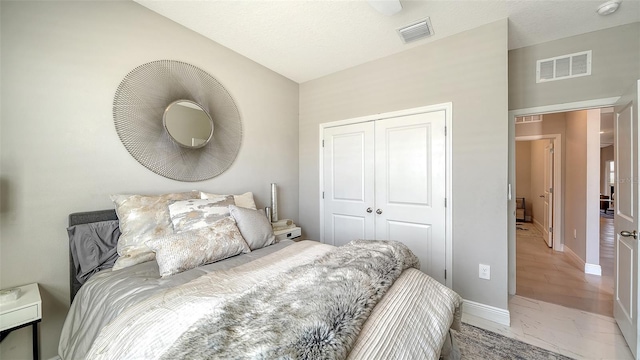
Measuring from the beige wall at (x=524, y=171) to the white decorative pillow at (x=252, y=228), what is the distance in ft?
25.3

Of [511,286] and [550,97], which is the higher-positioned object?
[550,97]

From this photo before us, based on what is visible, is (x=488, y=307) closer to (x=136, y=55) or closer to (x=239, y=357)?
(x=239, y=357)

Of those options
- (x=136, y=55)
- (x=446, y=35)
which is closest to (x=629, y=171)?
(x=446, y=35)

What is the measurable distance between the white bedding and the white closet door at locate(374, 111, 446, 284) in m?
1.08

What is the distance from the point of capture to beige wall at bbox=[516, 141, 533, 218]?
21.7ft

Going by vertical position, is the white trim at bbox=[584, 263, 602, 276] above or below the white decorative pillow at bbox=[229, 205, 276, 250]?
below

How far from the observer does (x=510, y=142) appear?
96.7 inches

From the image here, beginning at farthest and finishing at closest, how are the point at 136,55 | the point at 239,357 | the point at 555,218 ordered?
the point at 555,218 → the point at 136,55 → the point at 239,357

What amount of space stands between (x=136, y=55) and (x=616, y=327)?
15.2 feet

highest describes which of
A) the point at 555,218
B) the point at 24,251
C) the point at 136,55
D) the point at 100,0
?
the point at 100,0

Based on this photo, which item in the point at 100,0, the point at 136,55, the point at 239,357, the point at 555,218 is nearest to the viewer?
the point at 239,357

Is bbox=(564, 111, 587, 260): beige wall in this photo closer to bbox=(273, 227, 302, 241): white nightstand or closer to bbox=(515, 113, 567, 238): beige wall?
bbox=(515, 113, 567, 238): beige wall

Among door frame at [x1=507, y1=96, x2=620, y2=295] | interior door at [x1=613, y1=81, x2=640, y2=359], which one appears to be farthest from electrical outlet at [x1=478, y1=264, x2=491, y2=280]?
interior door at [x1=613, y1=81, x2=640, y2=359]

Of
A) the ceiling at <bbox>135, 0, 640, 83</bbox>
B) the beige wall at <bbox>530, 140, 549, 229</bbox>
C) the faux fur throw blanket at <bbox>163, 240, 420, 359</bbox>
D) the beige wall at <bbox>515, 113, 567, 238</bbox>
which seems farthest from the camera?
the beige wall at <bbox>530, 140, 549, 229</bbox>
